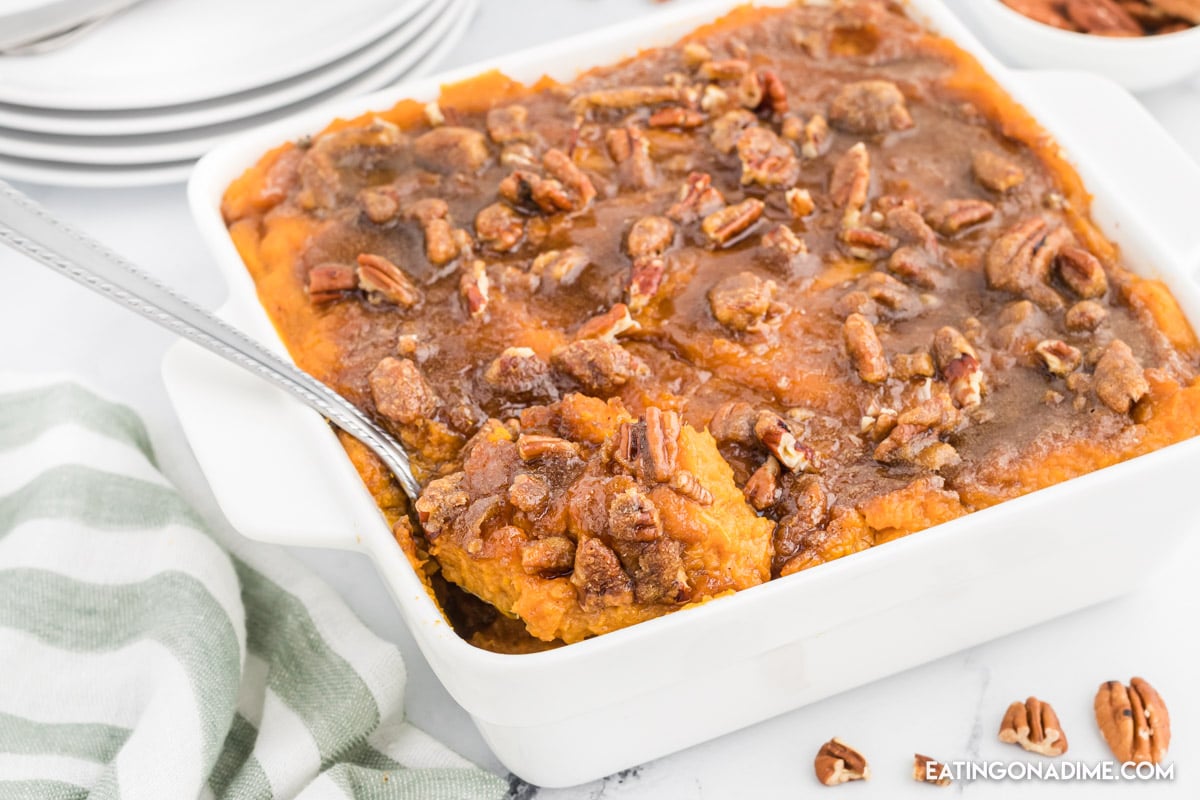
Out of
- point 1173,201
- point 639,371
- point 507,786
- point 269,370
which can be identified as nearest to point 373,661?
point 507,786

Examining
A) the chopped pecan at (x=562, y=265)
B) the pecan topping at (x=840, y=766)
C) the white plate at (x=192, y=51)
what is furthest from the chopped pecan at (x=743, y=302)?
the white plate at (x=192, y=51)

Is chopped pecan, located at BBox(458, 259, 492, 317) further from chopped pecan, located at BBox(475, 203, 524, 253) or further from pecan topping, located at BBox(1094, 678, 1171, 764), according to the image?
pecan topping, located at BBox(1094, 678, 1171, 764)

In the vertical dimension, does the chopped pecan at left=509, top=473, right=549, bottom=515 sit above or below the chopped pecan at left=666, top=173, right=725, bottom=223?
below

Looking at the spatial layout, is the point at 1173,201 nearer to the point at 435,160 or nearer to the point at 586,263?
the point at 586,263

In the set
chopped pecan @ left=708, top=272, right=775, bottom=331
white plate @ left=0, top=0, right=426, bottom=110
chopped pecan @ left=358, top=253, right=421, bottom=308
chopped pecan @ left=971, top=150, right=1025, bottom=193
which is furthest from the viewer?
white plate @ left=0, top=0, right=426, bottom=110

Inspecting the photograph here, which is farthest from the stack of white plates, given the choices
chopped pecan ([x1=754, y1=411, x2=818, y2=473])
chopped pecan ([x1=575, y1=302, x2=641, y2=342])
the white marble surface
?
chopped pecan ([x1=754, y1=411, x2=818, y2=473])

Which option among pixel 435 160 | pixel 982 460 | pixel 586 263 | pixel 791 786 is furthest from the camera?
pixel 435 160

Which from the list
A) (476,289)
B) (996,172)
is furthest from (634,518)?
(996,172)
